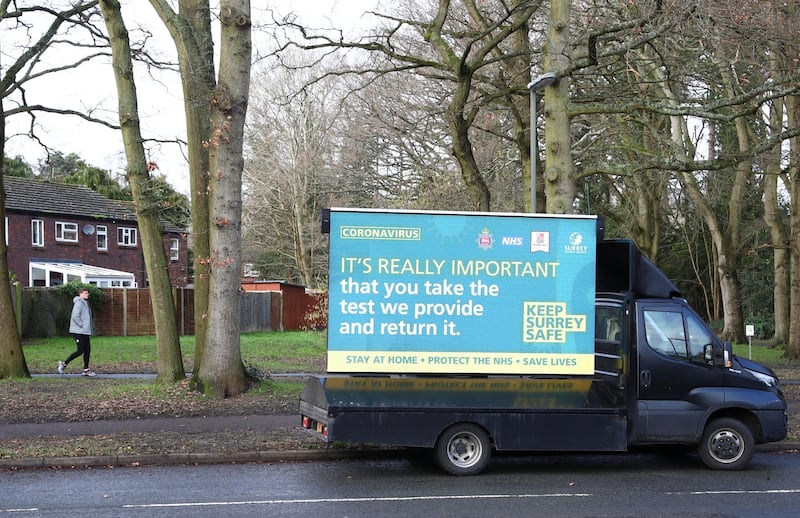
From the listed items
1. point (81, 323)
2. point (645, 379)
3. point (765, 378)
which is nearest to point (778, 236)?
point (765, 378)

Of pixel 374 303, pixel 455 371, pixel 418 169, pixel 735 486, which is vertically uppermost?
pixel 418 169

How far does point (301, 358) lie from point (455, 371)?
1636 centimetres

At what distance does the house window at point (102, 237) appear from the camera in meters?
48.4

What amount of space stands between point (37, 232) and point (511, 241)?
39.6 metres

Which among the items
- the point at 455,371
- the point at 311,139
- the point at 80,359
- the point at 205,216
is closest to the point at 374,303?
→ the point at 455,371

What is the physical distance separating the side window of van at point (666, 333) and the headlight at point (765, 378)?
94cm

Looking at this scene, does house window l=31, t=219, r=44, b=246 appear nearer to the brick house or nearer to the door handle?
the brick house

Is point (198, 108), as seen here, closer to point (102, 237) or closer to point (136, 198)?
point (136, 198)

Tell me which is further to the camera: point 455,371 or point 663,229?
point 663,229

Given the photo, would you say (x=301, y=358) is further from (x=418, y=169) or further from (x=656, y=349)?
(x=656, y=349)

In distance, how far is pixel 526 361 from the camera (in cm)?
1028

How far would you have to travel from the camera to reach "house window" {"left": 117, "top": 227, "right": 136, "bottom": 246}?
49.8 meters

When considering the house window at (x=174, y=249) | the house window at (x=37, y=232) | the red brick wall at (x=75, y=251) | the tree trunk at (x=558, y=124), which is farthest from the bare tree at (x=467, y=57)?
the house window at (x=174, y=249)

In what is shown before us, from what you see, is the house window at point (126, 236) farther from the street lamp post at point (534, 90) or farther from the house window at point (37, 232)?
the street lamp post at point (534, 90)
